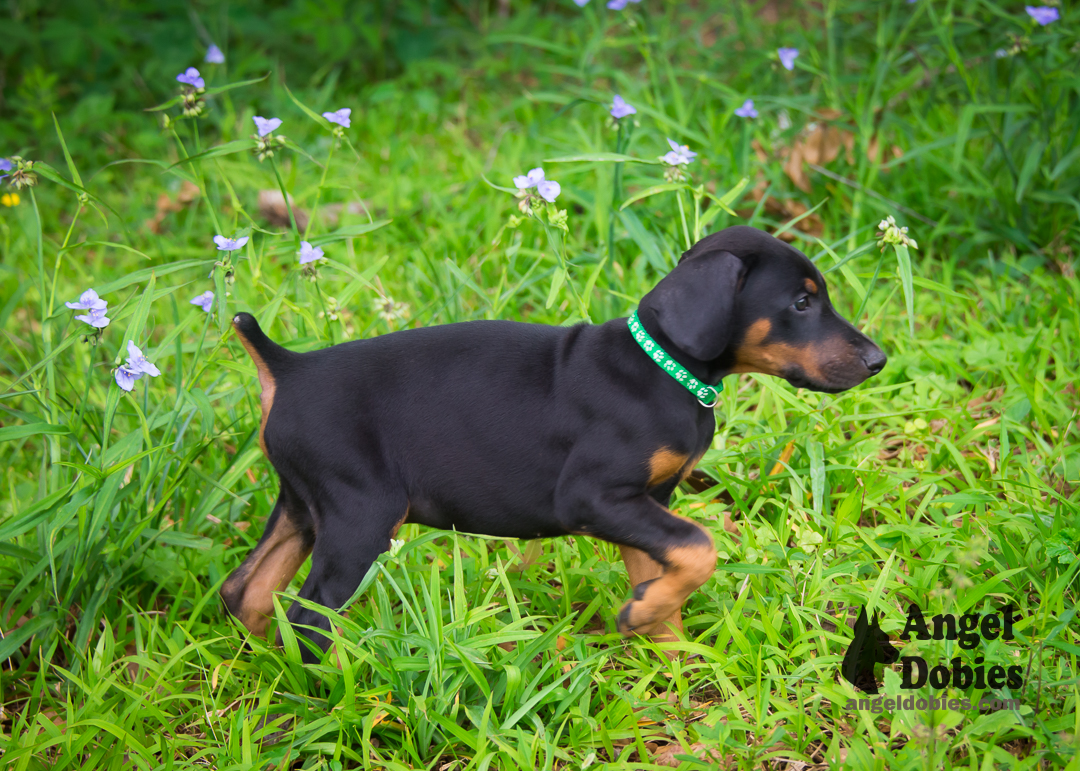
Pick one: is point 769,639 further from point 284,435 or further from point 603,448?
point 284,435

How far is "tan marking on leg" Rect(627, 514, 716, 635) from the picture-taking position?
2.49m

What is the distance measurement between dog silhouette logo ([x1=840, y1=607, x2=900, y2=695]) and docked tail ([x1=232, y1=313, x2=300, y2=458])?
181 centimetres

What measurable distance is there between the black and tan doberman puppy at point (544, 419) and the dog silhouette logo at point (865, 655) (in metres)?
0.49

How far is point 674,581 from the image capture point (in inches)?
98.9

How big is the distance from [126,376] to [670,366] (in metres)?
1.60

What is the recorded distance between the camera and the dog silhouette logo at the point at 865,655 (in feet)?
8.45

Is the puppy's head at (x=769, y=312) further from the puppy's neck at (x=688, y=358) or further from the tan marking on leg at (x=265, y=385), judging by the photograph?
the tan marking on leg at (x=265, y=385)

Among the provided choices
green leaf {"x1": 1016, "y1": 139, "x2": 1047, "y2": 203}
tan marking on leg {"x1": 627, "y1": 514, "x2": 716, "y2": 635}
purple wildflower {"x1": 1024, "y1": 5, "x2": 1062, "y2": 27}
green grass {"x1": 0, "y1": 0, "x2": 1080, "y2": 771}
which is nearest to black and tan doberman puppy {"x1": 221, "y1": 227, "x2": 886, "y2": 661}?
tan marking on leg {"x1": 627, "y1": 514, "x2": 716, "y2": 635}

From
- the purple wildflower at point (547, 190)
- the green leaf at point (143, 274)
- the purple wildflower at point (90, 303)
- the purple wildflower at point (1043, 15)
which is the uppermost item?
the purple wildflower at point (1043, 15)

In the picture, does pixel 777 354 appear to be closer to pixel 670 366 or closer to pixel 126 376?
pixel 670 366

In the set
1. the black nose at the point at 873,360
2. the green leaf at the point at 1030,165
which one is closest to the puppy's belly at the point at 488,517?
the black nose at the point at 873,360

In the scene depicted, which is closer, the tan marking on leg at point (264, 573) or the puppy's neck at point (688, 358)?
the puppy's neck at point (688, 358)

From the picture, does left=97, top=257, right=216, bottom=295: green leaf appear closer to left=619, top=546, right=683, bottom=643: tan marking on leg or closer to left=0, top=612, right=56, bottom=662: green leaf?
left=0, top=612, right=56, bottom=662: green leaf

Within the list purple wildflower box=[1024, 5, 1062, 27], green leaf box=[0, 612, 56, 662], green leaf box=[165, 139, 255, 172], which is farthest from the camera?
purple wildflower box=[1024, 5, 1062, 27]
